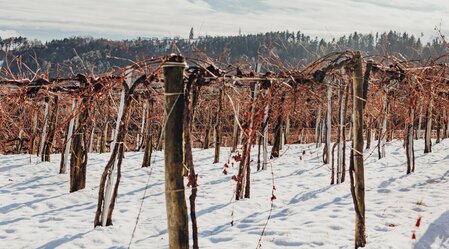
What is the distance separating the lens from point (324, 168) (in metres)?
11.1

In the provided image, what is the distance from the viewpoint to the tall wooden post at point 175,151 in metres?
2.86

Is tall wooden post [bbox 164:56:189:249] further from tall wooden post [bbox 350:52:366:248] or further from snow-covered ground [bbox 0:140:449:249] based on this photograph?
tall wooden post [bbox 350:52:366:248]

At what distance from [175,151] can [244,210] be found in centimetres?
420

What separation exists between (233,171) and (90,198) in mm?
4526

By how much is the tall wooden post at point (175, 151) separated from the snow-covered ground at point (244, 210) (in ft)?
5.26

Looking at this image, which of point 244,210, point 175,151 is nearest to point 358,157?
point 175,151

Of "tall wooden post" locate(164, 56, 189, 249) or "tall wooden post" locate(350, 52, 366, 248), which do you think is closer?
"tall wooden post" locate(164, 56, 189, 249)

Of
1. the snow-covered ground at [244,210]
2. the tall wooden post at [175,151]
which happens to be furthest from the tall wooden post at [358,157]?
the tall wooden post at [175,151]

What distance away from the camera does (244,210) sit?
682 centimetres

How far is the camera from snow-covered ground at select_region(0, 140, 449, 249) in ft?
16.8

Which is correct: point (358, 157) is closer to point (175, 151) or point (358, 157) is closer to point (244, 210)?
point (175, 151)

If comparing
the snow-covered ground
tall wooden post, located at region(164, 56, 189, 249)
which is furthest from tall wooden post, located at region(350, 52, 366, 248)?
tall wooden post, located at region(164, 56, 189, 249)

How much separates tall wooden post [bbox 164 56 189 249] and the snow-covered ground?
5.26 feet

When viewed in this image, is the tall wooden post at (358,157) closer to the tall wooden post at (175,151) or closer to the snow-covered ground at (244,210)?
the snow-covered ground at (244,210)
